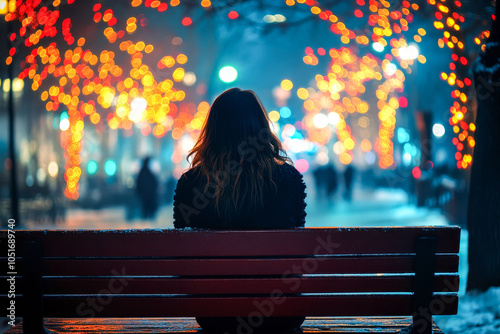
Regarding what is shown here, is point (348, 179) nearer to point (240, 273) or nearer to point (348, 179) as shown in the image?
point (348, 179)

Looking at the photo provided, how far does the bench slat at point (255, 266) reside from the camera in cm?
321

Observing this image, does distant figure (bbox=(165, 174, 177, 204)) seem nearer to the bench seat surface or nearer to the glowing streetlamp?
the glowing streetlamp

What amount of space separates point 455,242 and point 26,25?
7.66 meters

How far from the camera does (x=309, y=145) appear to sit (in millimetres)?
49656

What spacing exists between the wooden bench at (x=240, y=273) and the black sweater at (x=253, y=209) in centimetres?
19

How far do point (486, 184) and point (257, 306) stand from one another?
3360 mm

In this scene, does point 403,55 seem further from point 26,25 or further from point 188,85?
point 188,85

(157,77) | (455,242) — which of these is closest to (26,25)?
(455,242)

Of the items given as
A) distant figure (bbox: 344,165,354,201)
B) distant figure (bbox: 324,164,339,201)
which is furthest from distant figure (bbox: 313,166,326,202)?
distant figure (bbox: 344,165,354,201)

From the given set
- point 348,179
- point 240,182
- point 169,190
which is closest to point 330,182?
point 348,179

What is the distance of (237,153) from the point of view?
3.37 m

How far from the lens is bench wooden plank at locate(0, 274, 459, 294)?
3246mm

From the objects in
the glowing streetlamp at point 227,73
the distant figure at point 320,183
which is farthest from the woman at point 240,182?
the distant figure at point 320,183

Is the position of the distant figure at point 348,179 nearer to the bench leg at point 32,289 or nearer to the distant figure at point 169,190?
the distant figure at point 169,190
